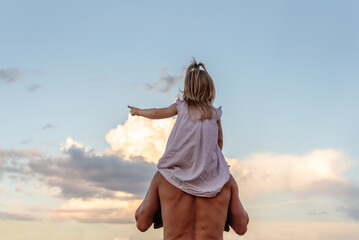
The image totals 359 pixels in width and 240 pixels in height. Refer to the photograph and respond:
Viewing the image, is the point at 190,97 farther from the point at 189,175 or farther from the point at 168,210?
the point at 168,210

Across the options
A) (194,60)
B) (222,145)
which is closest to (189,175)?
(222,145)

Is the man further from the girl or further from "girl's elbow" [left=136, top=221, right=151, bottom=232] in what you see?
the girl

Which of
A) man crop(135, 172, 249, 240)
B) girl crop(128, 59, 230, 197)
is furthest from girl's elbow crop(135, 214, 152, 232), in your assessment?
girl crop(128, 59, 230, 197)

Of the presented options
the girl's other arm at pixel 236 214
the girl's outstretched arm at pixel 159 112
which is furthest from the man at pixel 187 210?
the girl's outstretched arm at pixel 159 112

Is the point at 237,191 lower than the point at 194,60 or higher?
lower

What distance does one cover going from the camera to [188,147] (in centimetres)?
718

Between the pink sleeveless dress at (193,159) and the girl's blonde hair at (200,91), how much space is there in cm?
10

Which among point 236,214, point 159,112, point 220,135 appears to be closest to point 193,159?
point 220,135

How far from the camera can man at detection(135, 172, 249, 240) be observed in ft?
23.2

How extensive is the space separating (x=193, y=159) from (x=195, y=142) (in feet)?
0.70

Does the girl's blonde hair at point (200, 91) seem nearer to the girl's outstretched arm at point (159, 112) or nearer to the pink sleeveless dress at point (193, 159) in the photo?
the pink sleeveless dress at point (193, 159)

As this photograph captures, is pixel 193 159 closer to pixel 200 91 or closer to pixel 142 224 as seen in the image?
pixel 200 91

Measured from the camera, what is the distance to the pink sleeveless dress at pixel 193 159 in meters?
7.09

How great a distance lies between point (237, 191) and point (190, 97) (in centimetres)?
136
